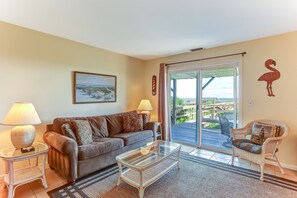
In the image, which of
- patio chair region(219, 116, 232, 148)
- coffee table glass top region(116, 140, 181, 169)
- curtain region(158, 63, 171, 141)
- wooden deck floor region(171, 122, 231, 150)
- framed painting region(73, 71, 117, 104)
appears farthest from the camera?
curtain region(158, 63, 171, 141)

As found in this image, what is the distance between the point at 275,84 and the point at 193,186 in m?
2.32

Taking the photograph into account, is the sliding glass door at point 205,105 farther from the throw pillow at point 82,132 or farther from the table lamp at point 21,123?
the table lamp at point 21,123

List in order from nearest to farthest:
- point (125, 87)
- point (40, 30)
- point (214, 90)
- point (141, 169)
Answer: point (141, 169)
point (40, 30)
point (214, 90)
point (125, 87)

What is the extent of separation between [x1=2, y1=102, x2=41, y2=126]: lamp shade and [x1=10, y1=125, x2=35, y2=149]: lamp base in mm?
128

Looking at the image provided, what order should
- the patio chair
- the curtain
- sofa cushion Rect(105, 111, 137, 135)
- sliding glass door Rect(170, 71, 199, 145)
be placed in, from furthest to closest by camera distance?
1. the curtain
2. sliding glass door Rect(170, 71, 199, 145)
3. the patio chair
4. sofa cushion Rect(105, 111, 137, 135)

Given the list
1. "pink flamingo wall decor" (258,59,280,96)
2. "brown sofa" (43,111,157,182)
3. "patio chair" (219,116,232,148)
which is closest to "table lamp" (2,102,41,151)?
"brown sofa" (43,111,157,182)

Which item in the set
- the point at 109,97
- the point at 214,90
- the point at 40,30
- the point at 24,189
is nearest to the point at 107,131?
the point at 109,97

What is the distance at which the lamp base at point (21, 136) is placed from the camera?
218 cm

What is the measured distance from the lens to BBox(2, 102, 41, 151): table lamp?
2143 mm

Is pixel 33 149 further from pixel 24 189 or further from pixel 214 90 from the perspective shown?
pixel 214 90

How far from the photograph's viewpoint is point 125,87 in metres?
4.35

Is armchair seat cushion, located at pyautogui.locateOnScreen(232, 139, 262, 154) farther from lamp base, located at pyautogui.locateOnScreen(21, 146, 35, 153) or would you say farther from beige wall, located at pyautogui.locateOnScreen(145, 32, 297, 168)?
lamp base, located at pyautogui.locateOnScreen(21, 146, 35, 153)

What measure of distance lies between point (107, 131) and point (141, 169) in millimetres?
1612

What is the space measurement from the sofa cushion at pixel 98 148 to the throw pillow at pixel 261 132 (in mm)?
2342
